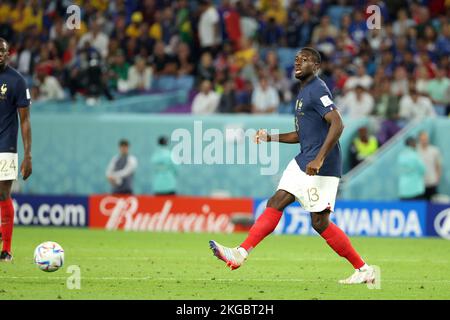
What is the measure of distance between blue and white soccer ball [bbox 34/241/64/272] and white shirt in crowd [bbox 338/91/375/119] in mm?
12424

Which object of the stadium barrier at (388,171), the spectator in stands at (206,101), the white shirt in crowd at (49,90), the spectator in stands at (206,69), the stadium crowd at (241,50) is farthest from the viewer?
the white shirt in crowd at (49,90)

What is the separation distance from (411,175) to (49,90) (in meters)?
8.88

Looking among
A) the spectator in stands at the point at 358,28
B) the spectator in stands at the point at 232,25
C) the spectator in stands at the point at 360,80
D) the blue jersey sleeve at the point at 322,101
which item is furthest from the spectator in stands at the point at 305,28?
the blue jersey sleeve at the point at 322,101

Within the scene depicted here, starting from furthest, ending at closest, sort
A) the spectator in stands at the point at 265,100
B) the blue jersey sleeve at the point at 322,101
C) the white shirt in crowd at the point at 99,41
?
1. the white shirt in crowd at the point at 99,41
2. the spectator in stands at the point at 265,100
3. the blue jersey sleeve at the point at 322,101

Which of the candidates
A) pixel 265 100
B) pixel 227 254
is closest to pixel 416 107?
pixel 265 100

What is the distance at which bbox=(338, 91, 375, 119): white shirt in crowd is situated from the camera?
22.8 meters

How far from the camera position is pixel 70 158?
2478 centimetres

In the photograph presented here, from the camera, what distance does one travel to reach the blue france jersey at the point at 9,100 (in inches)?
501

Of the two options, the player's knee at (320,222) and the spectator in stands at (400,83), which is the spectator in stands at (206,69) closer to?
the spectator in stands at (400,83)

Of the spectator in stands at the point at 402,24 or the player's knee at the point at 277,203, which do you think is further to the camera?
the spectator in stands at the point at 402,24

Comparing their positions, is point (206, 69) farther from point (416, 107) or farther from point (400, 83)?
point (416, 107)

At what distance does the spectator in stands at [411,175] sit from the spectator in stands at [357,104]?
150cm
